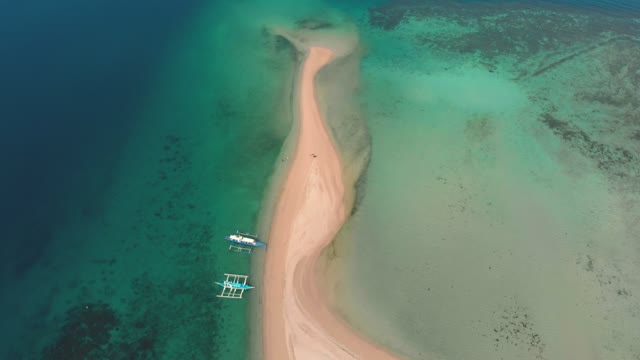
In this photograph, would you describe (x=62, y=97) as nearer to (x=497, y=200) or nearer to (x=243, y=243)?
(x=243, y=243)

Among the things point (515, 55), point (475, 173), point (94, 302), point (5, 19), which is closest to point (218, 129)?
point (94, 302)

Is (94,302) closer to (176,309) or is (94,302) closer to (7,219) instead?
(176,309)

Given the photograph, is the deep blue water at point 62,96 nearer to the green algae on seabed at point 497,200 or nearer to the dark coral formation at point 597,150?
the green algae on seabed at point 497,200

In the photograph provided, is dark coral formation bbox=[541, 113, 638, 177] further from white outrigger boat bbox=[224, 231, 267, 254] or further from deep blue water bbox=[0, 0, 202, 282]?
deep blue water bbox=[0, 0, 202, 282]

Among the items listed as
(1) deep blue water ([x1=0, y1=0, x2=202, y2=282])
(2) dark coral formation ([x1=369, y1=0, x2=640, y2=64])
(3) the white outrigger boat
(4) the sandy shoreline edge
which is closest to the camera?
(4) the sandy shoreline edge

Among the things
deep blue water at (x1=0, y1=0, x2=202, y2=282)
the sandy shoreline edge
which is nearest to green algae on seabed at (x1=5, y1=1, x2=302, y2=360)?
the sandy shoreline edge

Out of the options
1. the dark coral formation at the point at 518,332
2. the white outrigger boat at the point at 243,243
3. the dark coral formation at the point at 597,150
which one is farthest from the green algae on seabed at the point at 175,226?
the dark coral formation at the point at 597,150
